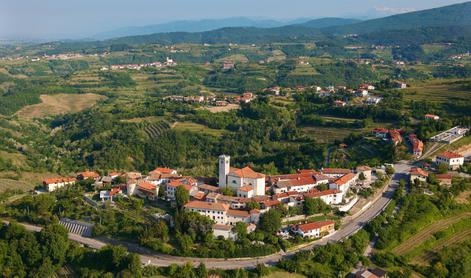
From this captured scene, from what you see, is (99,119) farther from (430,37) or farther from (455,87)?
(430,37)

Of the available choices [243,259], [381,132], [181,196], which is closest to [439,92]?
[381,132]

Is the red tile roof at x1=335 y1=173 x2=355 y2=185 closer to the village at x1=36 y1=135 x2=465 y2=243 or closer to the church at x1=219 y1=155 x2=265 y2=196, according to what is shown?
the village at x1=36 y1=135 x2=465 y2=243

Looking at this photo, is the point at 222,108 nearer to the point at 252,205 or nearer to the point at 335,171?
the point at 335,171

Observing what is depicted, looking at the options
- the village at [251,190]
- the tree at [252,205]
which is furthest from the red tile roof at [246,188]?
the tree at [252,205]

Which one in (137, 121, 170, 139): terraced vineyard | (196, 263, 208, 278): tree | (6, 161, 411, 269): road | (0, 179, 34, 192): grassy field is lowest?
(0, 179, 34, 192): grassy field

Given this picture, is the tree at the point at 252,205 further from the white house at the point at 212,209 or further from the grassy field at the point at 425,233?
the grassy field at the point at 425,233

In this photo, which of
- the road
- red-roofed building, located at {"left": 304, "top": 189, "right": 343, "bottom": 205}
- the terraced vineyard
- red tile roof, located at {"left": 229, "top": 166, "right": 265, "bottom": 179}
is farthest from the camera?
the terraced vineyard

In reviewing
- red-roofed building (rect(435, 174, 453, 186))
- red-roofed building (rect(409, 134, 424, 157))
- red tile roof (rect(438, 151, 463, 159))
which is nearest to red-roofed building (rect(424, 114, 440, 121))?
red-roofed building (rect(409, 134, 424, 157))
